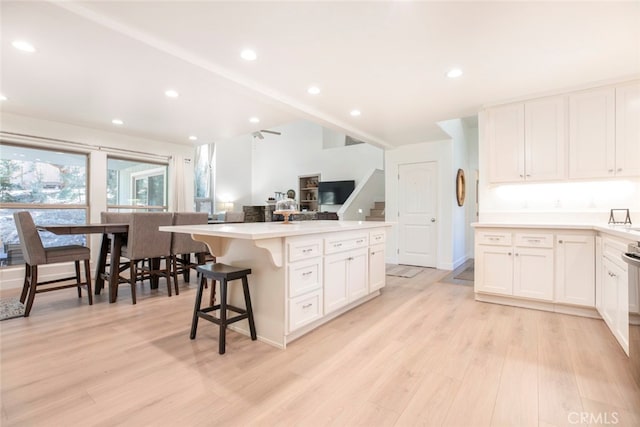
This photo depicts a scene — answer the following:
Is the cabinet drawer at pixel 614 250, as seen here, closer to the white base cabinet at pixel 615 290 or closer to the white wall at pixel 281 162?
the white base cabinet at pixel 615 290

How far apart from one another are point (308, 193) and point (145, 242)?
23.4 feet

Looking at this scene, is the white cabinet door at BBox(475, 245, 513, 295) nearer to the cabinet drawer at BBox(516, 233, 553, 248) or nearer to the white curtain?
the cabinet drawer at BBox(516, 233, 553, 248)

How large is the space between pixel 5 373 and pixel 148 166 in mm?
4501

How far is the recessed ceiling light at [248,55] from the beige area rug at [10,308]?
335 cm

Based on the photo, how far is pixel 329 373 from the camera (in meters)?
1.92

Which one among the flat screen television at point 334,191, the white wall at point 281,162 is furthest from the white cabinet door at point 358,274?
the white wall at point 281,162

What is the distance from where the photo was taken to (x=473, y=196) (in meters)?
6.77

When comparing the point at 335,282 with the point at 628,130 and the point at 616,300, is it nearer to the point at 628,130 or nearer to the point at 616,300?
the point at 616,300

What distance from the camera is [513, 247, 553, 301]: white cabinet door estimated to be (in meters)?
→ 3.04

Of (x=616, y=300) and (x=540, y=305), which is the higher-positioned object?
(x=616, y=300)

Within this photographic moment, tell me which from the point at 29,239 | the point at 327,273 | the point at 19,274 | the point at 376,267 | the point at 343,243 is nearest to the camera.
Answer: the point at 327,273

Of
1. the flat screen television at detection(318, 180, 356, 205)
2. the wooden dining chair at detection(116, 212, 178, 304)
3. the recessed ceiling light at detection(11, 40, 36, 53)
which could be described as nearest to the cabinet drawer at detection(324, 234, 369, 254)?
the wooden dining chair at detection(116, 212, 178, 304)

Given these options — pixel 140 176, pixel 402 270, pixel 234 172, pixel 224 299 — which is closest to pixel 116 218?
pixel 140 176

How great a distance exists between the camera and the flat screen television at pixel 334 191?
9133mm
